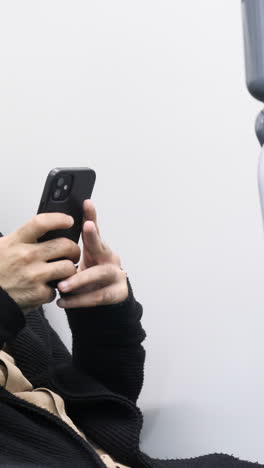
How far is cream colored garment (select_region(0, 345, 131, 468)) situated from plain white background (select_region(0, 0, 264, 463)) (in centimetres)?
22

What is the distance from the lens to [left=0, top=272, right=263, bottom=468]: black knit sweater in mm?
829

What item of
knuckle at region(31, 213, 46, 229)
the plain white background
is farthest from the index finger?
the plain white background

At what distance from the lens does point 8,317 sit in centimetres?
78

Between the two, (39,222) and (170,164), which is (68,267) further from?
(170,164)

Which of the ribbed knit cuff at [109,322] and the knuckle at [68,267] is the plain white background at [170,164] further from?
the knuckle at [68,267]

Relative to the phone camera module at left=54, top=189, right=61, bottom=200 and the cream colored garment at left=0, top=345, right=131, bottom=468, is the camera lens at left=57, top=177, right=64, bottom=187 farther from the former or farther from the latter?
the cream colored garment at left=0, top=345, right=131, bottom=468

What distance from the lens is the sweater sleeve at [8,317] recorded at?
2.53 ft

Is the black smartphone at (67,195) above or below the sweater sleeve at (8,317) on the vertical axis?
above

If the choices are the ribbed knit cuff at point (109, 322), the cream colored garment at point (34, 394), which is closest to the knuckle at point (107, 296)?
the ribbed knit cuff at point (109, 322)

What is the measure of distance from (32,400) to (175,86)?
48cm

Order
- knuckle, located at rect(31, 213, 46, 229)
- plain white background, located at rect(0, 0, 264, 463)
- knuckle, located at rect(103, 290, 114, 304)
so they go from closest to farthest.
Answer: knuckle, located at rect(31, 213, 46, 229) < knuckle, located at rect(103, 290, 114, 304) < plain white background, located at rect(0, 0, 264, 463)

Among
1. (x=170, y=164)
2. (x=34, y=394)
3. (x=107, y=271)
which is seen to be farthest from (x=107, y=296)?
(x=170, y=164)

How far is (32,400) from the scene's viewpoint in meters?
0.92

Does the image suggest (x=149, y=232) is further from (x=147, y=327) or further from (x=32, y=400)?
(x=32, y=400)
